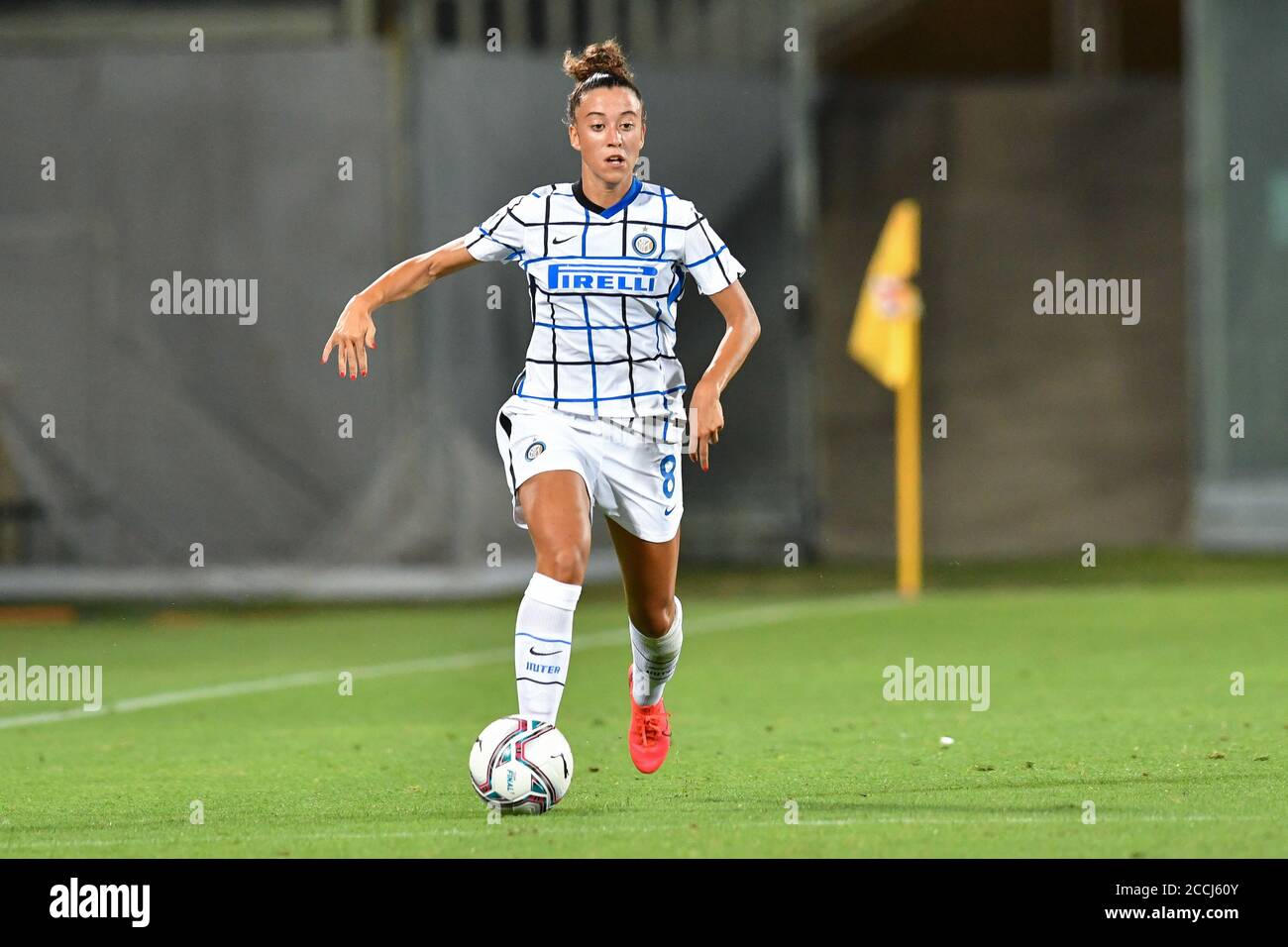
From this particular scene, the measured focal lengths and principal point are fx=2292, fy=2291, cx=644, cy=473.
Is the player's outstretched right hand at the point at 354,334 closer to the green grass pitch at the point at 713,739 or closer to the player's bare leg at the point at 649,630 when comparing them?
the player's bare leg at the point at 649,630

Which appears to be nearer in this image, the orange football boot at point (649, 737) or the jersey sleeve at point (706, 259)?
the jersey sleeve at point (706, 259)

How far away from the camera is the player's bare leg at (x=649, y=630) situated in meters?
7.54

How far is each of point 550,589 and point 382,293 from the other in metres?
1.15

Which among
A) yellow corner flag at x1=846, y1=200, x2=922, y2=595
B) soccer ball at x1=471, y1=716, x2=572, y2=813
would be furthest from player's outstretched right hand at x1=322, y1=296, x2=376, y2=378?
yellow corner flag at x1=846, y1=200, x2=922, y2=595

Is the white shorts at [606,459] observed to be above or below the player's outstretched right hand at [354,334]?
below

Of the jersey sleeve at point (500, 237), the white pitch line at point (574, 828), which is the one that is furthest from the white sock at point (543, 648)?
the jersey sleeve at point (500, 237)

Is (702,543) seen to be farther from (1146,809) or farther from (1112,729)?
(1146,809)

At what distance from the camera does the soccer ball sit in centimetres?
678

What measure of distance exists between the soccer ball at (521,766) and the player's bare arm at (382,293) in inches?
48.5

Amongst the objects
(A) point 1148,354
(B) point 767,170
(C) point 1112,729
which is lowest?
(C) point 1112,729

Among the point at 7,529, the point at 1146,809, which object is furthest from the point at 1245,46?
the point at 1146,809

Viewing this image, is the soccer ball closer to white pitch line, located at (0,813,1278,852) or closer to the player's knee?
white pitch line, located at (0,813,1278,852)

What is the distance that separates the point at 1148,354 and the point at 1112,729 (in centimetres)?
1253
